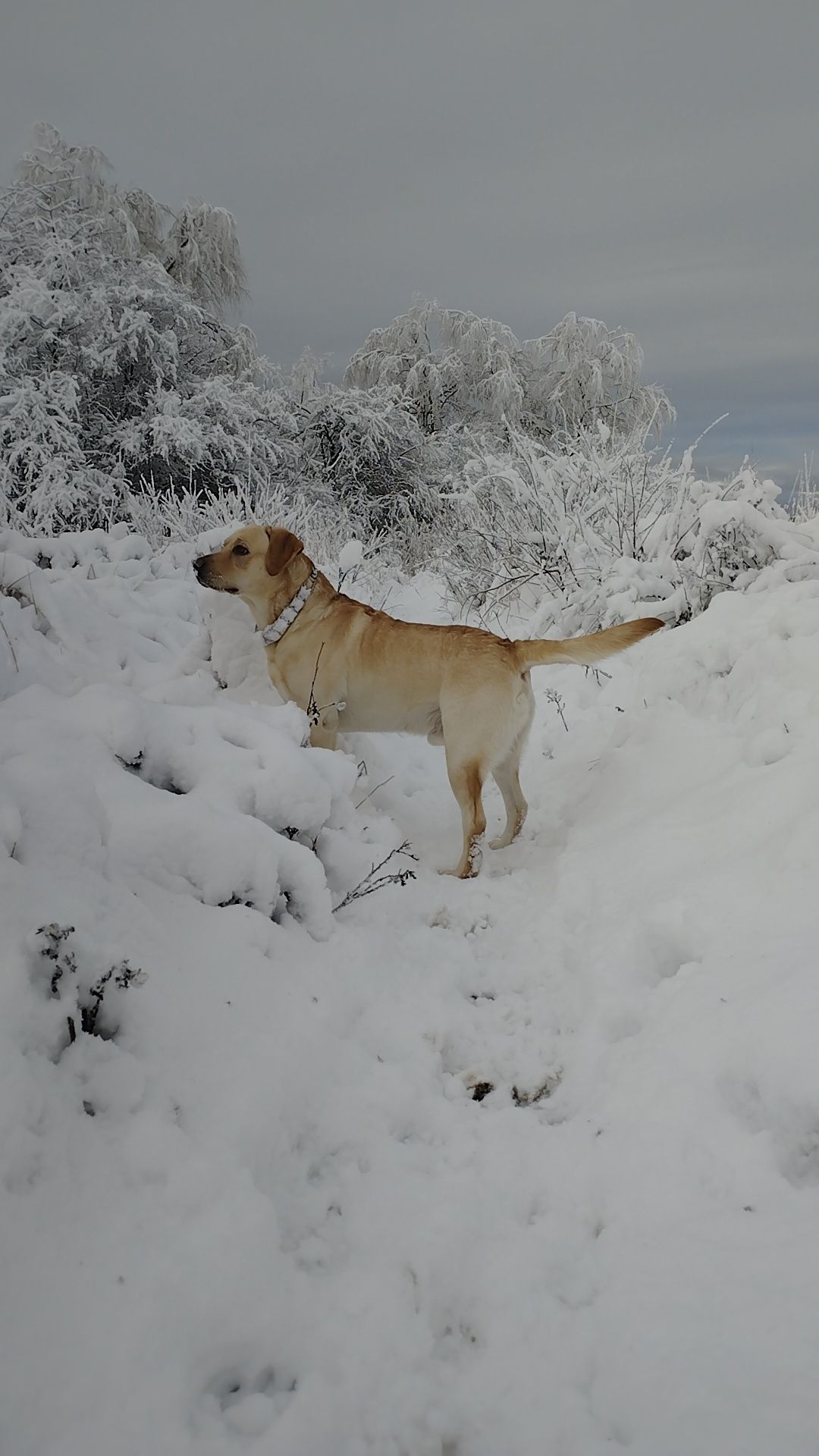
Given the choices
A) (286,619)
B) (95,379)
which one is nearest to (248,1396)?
(286,619)

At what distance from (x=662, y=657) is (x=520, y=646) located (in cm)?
113

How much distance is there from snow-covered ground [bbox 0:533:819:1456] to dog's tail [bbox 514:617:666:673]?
2.23 ft

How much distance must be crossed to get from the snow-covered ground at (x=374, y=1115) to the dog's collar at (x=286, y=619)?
1.19m

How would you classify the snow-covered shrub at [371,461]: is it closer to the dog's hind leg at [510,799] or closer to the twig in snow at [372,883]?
the dog's hind leg at [510,799]

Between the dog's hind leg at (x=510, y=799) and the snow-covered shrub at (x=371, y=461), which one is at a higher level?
the dog's hind leg at (x=510, y=799)

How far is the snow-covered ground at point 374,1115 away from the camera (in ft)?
3.95

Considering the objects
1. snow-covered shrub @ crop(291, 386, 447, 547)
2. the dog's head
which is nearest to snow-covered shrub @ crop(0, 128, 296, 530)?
snow-covered shrub @ crop(291, 386, 447, 547)

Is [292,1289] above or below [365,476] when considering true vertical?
above

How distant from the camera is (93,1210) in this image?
1341 mm

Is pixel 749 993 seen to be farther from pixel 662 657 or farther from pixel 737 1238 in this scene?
pixel 662 657

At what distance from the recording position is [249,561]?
13.6 feet

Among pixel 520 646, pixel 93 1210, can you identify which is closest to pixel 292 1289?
pixel 93 1210

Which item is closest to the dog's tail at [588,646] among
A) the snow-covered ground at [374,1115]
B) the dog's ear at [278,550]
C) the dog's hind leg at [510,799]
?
the dog's hind leg at [510,799]

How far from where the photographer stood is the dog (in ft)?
11.6
